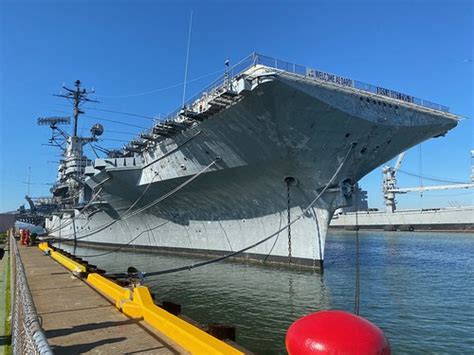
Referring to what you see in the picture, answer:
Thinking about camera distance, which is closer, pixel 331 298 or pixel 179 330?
pixel 179 330

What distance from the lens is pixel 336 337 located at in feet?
6.95

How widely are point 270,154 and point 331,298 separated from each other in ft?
17.0

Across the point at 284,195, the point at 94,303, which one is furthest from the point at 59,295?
the point at 284,195

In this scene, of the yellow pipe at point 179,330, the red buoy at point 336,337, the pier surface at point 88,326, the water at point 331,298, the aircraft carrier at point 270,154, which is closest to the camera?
the red buoy at point 336,337

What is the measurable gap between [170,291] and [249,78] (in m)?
6.58

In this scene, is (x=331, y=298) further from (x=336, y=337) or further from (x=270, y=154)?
(x=336, y=337)

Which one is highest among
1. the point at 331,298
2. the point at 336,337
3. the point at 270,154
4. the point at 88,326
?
the point at 270,154

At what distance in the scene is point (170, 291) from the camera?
1144 centimetres

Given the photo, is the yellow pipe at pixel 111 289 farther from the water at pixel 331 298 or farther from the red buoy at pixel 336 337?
the red buoy at pixel 336 337

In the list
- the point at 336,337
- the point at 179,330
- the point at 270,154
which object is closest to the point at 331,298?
the point at 270,154

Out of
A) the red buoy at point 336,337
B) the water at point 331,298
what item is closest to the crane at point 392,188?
the water at point 331,298

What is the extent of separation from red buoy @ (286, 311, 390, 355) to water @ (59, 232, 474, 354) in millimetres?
4414

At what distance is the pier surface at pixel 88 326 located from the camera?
12.5 ft

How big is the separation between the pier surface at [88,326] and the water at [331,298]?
102 inches
